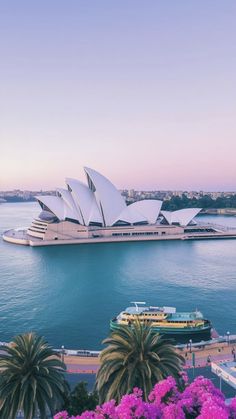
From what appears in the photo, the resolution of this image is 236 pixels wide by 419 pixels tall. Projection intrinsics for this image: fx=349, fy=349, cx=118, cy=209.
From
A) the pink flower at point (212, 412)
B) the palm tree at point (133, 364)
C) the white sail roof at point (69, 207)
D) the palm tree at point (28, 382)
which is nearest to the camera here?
the pink flower at point (212, 412)

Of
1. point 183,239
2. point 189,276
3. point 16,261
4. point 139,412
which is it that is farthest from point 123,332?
point 183,239

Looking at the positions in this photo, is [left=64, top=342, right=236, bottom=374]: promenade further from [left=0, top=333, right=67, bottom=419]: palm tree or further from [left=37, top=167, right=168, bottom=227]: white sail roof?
[left=37, top=167, right=168, bottom=227]: white sail roof

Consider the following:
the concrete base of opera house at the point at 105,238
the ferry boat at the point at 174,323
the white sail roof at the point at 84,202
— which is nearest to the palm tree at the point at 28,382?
the ferry boat at the point at 174,323

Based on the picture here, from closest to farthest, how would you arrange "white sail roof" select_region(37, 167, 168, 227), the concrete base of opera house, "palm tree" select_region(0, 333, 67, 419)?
"palm tree" select_region(0, 333, 67, 419), the concrete base of opera house, "white sail roof" select_region(37, 167, 168, 227)

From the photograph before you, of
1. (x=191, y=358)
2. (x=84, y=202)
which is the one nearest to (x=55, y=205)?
(x=84, y=202)

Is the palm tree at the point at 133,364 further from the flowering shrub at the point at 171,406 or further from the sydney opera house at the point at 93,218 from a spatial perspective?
the sydney opera house at the point at 93,218

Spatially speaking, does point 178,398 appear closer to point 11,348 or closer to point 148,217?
point 11,348

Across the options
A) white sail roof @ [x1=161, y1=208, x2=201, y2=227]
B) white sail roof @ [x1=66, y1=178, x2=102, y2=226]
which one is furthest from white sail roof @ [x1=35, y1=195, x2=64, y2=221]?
white sail roof @ [x1=161, y1=208, x2=201, y2=227]
